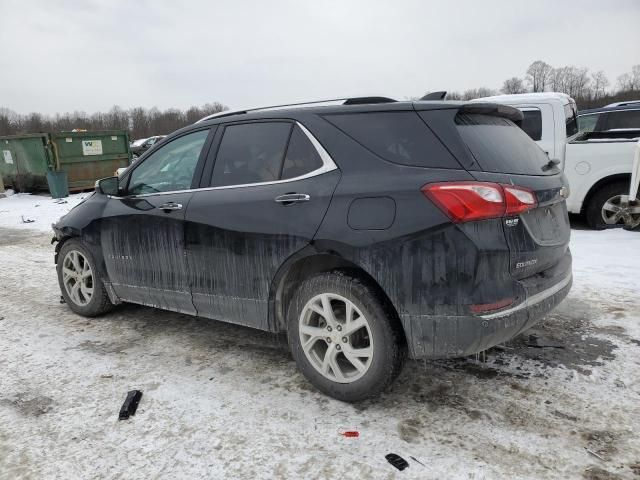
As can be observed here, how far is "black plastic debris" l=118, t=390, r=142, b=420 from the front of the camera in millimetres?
2896

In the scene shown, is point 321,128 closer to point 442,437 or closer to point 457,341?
point 457,341

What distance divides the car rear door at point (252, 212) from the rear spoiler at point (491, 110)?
831 millimetres

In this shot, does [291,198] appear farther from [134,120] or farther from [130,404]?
[134,120]

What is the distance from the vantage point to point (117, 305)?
4.75 m

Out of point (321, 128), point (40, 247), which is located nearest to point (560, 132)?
point (321, 128)

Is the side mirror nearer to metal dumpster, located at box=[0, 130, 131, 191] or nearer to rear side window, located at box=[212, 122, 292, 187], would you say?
rear side window, located at box=[212, 122, 292, 187]

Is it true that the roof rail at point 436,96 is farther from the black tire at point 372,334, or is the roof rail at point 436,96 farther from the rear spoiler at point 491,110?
the black tire at point 372,334

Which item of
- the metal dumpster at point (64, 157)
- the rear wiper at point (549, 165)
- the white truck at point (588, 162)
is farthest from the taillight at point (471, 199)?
the metal dumpster at point (64, 157)

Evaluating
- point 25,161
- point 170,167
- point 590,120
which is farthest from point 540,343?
point 25,161

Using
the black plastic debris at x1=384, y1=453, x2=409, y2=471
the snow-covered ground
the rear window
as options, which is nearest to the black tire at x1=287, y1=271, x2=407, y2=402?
the snow-covered ground

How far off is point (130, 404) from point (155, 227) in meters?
1.33

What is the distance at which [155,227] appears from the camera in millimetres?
3770

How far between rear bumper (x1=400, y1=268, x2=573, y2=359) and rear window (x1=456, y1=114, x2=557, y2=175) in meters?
0.72

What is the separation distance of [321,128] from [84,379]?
7.52ft
